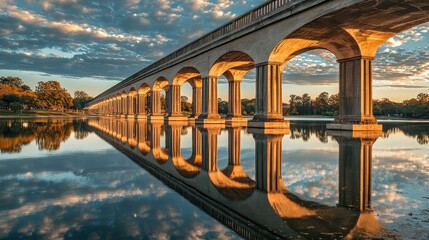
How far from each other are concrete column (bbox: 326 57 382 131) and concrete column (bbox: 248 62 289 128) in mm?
5308

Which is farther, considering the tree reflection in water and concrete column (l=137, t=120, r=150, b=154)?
the tree reflection in water

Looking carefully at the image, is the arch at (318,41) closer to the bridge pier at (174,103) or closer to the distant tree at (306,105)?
the bridge pier at (174,103)

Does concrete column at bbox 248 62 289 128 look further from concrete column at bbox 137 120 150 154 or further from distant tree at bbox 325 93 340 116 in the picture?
distant tree at bbox 325 93 340 116

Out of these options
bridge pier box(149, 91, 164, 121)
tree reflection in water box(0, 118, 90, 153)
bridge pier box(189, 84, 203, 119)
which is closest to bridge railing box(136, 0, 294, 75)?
bridge pier box(189, 84, 203, 119)

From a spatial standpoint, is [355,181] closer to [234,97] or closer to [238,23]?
[238,23]

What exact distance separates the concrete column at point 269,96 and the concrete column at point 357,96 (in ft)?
17.4

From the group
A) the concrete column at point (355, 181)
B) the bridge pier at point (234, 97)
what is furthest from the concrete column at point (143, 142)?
the bridge pier at point (234, 97)

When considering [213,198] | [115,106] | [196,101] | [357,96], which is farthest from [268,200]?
[115,106]

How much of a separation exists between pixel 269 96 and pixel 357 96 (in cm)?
726

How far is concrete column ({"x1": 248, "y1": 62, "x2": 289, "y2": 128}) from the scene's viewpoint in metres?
27.6

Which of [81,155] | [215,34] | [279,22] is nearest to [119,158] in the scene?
[81,155]

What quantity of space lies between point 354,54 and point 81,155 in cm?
2313

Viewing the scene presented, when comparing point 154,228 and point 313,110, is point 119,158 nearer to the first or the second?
point 154,228

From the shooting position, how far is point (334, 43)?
1044 inches
